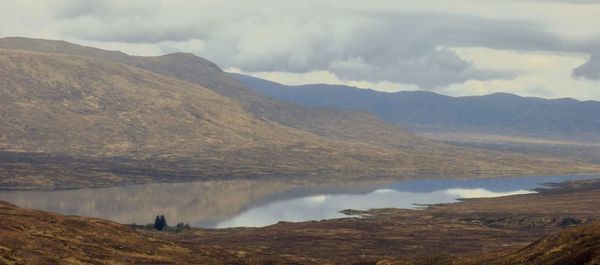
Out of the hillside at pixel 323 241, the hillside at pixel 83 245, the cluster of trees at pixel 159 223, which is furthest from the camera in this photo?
the cluster of trees at pixel 159 223

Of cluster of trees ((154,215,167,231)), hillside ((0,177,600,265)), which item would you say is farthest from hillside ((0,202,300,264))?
cluster of trees ((154,215,167,231))

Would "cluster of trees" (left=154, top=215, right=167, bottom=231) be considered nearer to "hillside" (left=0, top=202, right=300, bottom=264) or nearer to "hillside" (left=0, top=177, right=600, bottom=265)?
"hillside" (left=0, top=177, right=600, bottom=265)

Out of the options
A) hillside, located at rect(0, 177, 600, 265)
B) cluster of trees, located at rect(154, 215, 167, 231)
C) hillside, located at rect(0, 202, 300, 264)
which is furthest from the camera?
cluster of trees, located at rect(154, 215, 167, 231)

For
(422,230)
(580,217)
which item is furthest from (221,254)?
(580,217)

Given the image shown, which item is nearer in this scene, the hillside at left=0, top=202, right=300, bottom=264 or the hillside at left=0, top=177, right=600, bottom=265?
the hillside at left=0, top=177, right=600, bottom=265

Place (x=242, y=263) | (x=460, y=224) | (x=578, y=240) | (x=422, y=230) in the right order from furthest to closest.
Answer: (x=460, y=224) → (x=422, y=230) → (x=242, y=263) → (x=578, y=240)

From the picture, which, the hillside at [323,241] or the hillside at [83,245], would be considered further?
the hillside at [83,245]

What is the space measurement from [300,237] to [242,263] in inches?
1939

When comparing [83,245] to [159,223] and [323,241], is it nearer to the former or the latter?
[323,241]

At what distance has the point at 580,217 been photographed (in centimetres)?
18725

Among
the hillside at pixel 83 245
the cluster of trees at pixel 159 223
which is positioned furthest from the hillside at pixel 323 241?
the cluster of trees at pixel 159 223

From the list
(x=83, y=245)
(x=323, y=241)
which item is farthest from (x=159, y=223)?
(x=83, y=245)

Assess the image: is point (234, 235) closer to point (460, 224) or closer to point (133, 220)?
point (133, 220)

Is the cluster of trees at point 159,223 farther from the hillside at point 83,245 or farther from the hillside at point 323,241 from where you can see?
the hillside at point 83,245
